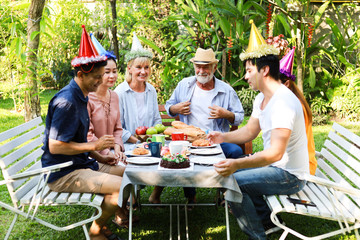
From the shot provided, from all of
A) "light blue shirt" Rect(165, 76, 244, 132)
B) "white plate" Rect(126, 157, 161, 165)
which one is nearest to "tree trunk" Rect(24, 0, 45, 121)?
"light blue shirt" Rect(165, 76, 244, 132)

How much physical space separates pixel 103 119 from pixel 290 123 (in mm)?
1874

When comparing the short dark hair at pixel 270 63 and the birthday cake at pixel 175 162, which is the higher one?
the short dark hair at pixel 270 63

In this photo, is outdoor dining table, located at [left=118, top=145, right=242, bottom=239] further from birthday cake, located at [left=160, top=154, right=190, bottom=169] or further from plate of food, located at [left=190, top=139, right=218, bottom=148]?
plate of food, located at [left=190, top=139, right=218, bottom=148]

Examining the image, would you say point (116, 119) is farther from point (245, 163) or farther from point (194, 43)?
point (194, 43)

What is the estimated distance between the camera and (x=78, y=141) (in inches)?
129

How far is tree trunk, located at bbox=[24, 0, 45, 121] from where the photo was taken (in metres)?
6.28

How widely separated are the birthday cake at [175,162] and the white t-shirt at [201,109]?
1.82m

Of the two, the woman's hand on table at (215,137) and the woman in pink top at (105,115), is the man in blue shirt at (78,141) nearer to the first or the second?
the woman in pink top at (105,115)

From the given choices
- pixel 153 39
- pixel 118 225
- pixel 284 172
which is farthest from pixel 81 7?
pixel 284 172

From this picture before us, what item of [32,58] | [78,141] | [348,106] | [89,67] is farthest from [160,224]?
[348,106]

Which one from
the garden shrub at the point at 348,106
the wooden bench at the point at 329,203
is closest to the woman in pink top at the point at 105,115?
the wooden bench at the point at 329,203

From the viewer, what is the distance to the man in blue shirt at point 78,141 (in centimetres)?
308

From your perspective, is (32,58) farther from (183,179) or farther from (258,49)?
(183,179)

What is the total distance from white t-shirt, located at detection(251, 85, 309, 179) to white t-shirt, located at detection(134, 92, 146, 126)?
1739 mm
